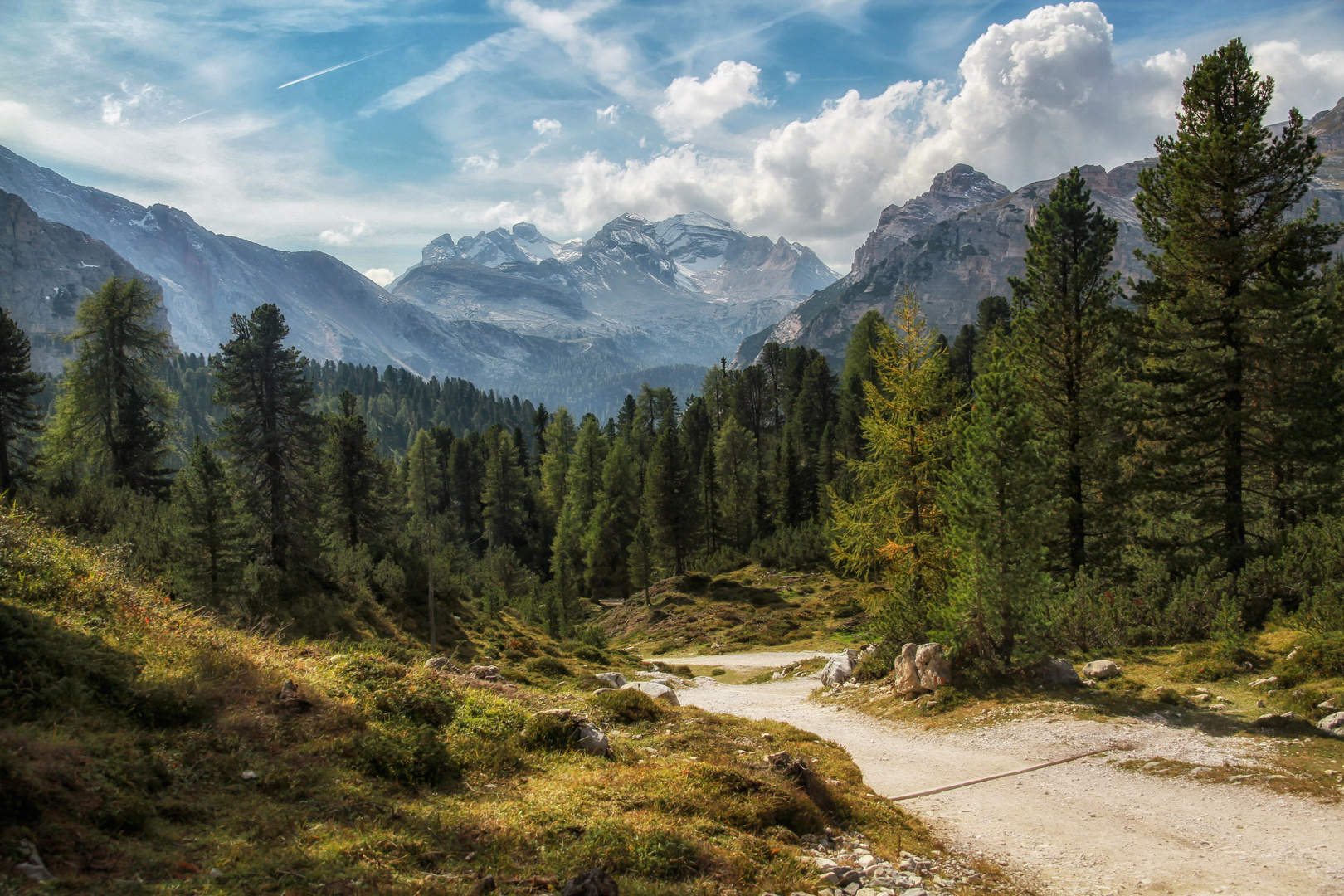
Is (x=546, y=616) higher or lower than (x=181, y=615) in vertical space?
lower

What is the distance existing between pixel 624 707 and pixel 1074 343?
18789 mm

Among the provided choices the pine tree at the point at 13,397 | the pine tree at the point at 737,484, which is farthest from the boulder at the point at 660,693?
the pine tree at the point at 737,484

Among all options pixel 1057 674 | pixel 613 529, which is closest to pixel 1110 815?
pixel 1057 674

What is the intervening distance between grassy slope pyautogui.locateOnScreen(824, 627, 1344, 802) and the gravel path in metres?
14.2

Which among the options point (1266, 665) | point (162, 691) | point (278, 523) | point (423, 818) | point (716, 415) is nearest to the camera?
point (423, 818)

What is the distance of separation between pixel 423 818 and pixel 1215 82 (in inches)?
1006

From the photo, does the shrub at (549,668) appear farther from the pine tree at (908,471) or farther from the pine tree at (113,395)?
the pine tree at (113,395)

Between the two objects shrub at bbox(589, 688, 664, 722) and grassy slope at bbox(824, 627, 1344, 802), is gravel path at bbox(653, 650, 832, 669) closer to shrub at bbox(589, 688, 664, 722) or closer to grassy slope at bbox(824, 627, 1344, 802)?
grassy slope at bbox(824, 627, 1344, 802)

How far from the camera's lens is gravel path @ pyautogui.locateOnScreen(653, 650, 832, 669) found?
31828mm

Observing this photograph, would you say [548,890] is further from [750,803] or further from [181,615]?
[181,615]

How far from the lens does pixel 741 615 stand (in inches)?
1708

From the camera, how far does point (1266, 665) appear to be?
556 inches

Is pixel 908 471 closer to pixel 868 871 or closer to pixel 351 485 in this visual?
pixel 868 871

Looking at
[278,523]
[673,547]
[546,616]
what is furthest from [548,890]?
[673,547]
